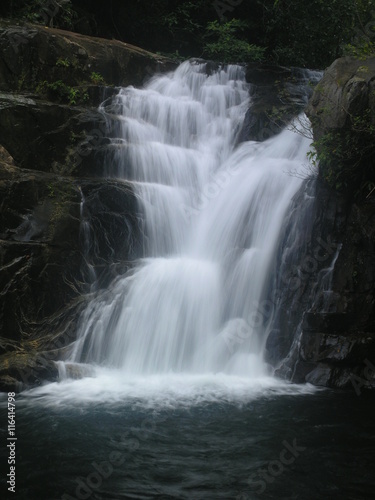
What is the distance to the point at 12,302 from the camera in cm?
857

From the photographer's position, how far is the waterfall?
8.37 meters

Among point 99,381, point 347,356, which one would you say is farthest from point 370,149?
point 99,381

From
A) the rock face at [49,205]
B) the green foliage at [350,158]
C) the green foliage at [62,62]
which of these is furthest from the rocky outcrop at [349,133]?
the green foliage at [62,62]

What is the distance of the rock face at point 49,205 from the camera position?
8508 millimetres

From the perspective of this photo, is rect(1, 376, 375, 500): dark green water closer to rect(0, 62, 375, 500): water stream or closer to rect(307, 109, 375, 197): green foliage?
rect(0, 62, 375, 500): water stream

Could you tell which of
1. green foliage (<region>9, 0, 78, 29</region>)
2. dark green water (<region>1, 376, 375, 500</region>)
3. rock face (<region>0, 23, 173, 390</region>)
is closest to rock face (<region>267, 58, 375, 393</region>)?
dark green water (<region>1, 376, 375, 500</region>)

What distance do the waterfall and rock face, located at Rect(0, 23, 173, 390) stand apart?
412 mm

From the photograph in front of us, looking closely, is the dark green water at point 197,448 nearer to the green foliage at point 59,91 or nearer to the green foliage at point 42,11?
the green foliage at point 59,91

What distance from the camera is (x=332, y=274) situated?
8258 mm

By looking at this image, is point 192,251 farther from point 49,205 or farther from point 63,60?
point 63,60

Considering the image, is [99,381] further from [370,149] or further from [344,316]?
[370,149]

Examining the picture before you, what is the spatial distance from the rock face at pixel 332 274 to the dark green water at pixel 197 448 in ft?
2.27

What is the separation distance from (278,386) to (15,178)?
18.3 feet

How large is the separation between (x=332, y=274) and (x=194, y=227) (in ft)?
10.5
